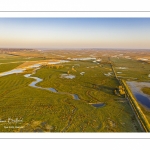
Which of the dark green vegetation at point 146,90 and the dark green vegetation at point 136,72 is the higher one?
the dark green vegetation at point 136,72

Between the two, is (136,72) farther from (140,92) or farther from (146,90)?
(140,92)

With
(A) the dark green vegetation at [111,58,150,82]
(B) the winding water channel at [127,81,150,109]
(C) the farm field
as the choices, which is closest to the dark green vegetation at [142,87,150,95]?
(B) the winding water channel at [127,81,150,109]

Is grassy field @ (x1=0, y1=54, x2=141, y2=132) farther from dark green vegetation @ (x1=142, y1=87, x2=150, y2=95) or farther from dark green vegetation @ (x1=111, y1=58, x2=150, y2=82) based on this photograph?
dark green vegetation @ (x1=111, y1=58, x2=150, y2=82)

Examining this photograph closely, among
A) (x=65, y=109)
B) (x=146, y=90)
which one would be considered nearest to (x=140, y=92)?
(x=146, y=90)

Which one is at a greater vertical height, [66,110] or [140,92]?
[140,92]

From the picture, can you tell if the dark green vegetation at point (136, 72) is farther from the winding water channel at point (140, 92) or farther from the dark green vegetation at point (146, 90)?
the dark green vegetation at point (146, 90)

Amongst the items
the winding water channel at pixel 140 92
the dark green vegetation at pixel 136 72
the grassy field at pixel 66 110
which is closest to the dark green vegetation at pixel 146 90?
the winding water channel at pixel 140 92
